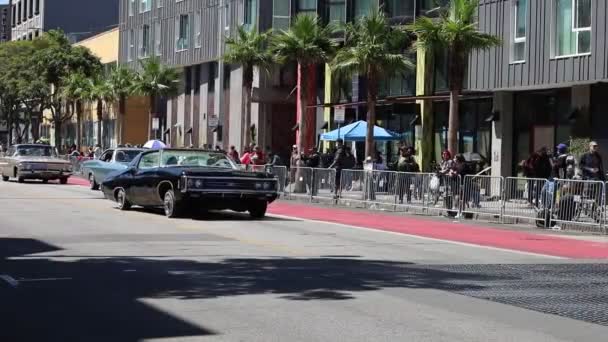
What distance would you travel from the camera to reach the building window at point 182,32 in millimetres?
56312

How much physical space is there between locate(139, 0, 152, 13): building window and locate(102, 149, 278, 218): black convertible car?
134 ft

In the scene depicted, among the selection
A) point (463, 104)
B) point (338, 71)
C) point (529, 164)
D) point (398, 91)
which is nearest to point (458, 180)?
point (529, 164)

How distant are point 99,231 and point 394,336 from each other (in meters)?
10.6

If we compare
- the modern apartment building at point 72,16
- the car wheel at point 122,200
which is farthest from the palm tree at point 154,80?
the modern apartment building at point 72,16

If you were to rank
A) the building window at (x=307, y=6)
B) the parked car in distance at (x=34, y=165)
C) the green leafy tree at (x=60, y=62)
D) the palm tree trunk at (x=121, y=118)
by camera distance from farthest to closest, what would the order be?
the green leafy tree at (x=60, y=62), the palm tree trunk at (x=121, y=118), the building window at (x=307, y=6), the parked car in distance at (x=34, y=165)

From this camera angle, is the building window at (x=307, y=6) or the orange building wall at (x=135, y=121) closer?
the building window at (x=307, y=6)

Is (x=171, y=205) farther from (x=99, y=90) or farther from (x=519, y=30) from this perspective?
(x=99, y=90)

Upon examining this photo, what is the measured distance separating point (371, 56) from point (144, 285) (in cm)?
2073

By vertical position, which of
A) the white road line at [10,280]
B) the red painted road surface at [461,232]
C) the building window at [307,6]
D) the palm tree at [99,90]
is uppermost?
the building window at [307,6]

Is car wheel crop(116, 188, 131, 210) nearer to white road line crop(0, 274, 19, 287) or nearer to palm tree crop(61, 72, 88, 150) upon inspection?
white road line crop(0, 274, 19, 287)

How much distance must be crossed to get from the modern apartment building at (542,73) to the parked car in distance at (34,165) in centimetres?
1644

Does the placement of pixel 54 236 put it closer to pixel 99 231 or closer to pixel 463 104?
pixel 99 231

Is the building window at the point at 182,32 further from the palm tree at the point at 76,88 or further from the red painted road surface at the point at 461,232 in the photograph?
the red painted road surface at the point at 461,232

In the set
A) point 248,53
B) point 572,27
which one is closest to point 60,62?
point 248,53
